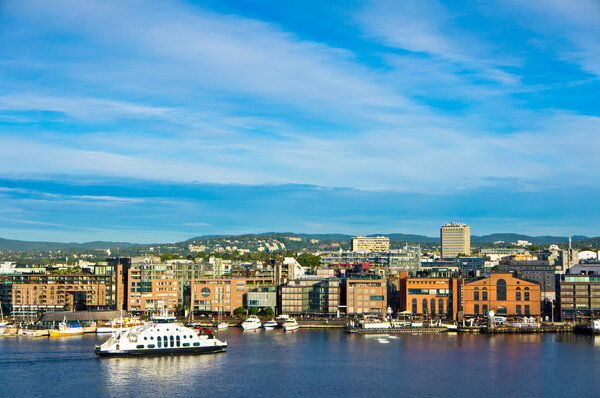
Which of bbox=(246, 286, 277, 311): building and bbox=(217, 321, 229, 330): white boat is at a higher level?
bbox=(246, 286, 277, 311): building

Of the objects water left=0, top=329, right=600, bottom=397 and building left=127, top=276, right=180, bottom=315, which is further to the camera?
building left=127, top=276, right=180, bottom=315

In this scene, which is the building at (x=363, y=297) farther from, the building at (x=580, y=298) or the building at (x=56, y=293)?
the building at (x=56, y=293)

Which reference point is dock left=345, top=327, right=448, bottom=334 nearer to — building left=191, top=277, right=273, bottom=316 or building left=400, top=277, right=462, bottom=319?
building left=400, top=277, right=462, bottom=319

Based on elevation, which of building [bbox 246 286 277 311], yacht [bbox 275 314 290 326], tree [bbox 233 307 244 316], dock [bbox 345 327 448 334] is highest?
building [bbox 246 286 277 311]

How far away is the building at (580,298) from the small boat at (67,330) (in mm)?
75138

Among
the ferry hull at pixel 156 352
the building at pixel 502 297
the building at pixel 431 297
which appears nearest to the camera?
the ferry hull at pixel 156 352

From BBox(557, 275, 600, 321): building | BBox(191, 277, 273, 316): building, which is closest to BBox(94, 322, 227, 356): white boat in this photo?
BBox(191, 277, 273, 316): building

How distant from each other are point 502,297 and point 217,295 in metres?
47.5

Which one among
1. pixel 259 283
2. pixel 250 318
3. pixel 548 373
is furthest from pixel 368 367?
pixel 259 283

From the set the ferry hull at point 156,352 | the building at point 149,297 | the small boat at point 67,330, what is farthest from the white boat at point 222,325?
the ferry hull at point 156,352

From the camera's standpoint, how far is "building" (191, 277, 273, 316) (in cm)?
13738

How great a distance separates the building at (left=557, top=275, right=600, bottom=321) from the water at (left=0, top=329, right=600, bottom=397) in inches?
908

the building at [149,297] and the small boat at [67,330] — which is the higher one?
the building at [149,297]

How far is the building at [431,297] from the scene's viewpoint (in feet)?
422
